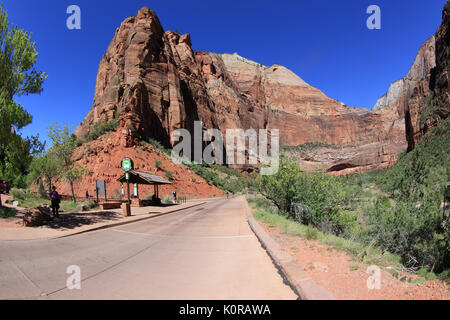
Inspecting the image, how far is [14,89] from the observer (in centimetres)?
1063

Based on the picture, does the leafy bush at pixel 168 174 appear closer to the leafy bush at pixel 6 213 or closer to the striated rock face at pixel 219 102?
the striated rock face at pixel 219 102

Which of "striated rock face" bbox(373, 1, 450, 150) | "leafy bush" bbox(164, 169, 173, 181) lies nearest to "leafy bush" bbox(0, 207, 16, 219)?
"leafy bush" bbox(164, 169, 173, 181)

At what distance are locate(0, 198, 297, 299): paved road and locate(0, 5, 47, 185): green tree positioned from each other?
5550 mm

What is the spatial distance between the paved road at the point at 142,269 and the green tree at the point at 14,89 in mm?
5550

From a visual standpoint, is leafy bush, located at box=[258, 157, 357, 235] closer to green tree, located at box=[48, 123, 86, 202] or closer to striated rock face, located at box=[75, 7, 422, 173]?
green tree, located at box=[48, 123, 86, 202]

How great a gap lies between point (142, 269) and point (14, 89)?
37.9 feet

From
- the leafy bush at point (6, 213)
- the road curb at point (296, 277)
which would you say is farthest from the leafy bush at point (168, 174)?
the road curb at point (296, 277)

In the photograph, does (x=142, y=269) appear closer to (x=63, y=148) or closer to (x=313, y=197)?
(x=313, y=197)

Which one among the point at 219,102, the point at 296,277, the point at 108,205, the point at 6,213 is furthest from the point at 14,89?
the point at 219,102

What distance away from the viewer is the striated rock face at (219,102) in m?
44.2
